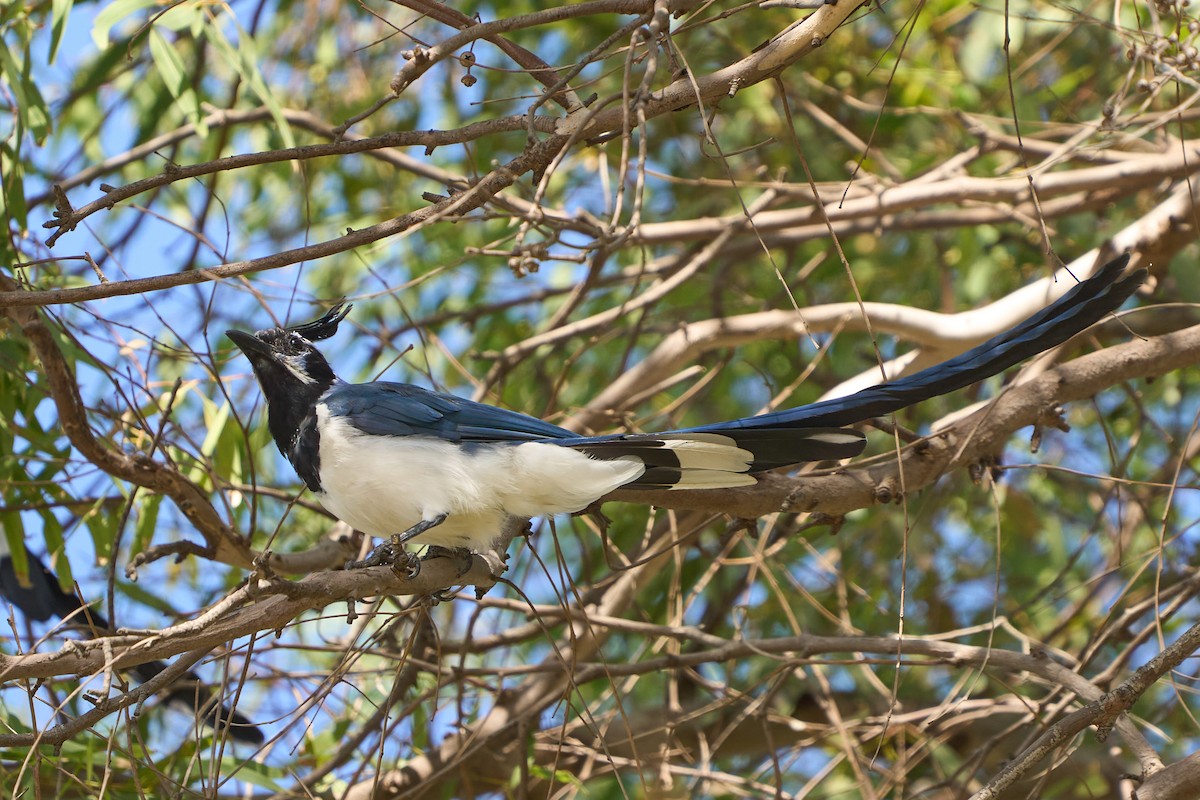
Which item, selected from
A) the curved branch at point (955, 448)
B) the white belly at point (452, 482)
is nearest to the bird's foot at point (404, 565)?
the white belly at point (452, 482)

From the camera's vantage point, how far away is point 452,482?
240 cm

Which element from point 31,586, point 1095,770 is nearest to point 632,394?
point 31,586

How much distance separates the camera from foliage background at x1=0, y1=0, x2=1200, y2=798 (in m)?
2.26

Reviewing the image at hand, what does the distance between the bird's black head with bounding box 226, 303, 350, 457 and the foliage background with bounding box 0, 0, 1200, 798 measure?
0.14 metres

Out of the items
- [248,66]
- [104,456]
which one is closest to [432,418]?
[104,456]

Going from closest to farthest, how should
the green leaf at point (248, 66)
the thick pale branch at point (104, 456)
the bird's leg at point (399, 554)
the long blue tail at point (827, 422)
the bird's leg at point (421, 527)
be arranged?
the long blue tail at point (827, 422) < the bird's leg at point (399, 554) < the bird's leg at point (421, 527) < the thick pale branch at point (104, 456) < the green leaf at point (248, 66)

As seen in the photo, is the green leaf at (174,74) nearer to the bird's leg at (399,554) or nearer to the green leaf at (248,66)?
the green leaf at (248,66)

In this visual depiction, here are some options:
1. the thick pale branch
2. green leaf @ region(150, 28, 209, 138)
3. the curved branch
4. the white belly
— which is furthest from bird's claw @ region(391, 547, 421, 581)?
green leaf @ region(150, 28, 209, 138)

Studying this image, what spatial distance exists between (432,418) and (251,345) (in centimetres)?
48

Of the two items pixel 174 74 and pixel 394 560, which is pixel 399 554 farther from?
pixel 174 74

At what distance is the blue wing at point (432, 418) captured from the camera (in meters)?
2.47

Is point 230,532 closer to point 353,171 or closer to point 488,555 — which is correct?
point 488,555

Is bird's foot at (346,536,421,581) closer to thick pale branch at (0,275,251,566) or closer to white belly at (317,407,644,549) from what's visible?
white belly at (317,407,644,549)

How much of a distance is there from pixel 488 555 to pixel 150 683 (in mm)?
745
